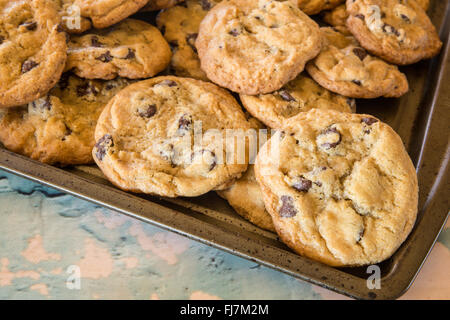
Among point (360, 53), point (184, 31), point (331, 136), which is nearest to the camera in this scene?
point (331, 136)

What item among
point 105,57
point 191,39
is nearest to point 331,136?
point 191,39

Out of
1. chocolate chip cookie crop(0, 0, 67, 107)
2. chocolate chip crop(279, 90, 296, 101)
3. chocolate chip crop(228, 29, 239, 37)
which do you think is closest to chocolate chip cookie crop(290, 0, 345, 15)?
chocolate chip crop(228, 29, 239, 37)

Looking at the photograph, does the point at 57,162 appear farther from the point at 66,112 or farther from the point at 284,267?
the point at 284,267

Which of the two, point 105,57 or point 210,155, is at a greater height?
point 105,57

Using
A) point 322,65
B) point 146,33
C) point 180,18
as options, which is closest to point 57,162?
point 146,33

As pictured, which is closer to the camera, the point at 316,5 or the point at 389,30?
the point at 389,30

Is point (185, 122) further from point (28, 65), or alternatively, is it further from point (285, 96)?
point (28, 65)

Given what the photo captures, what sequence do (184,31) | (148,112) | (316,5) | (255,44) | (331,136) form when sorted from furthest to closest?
(316,5) < (184,31) < (255,44) < (148,112) < (331,136)
